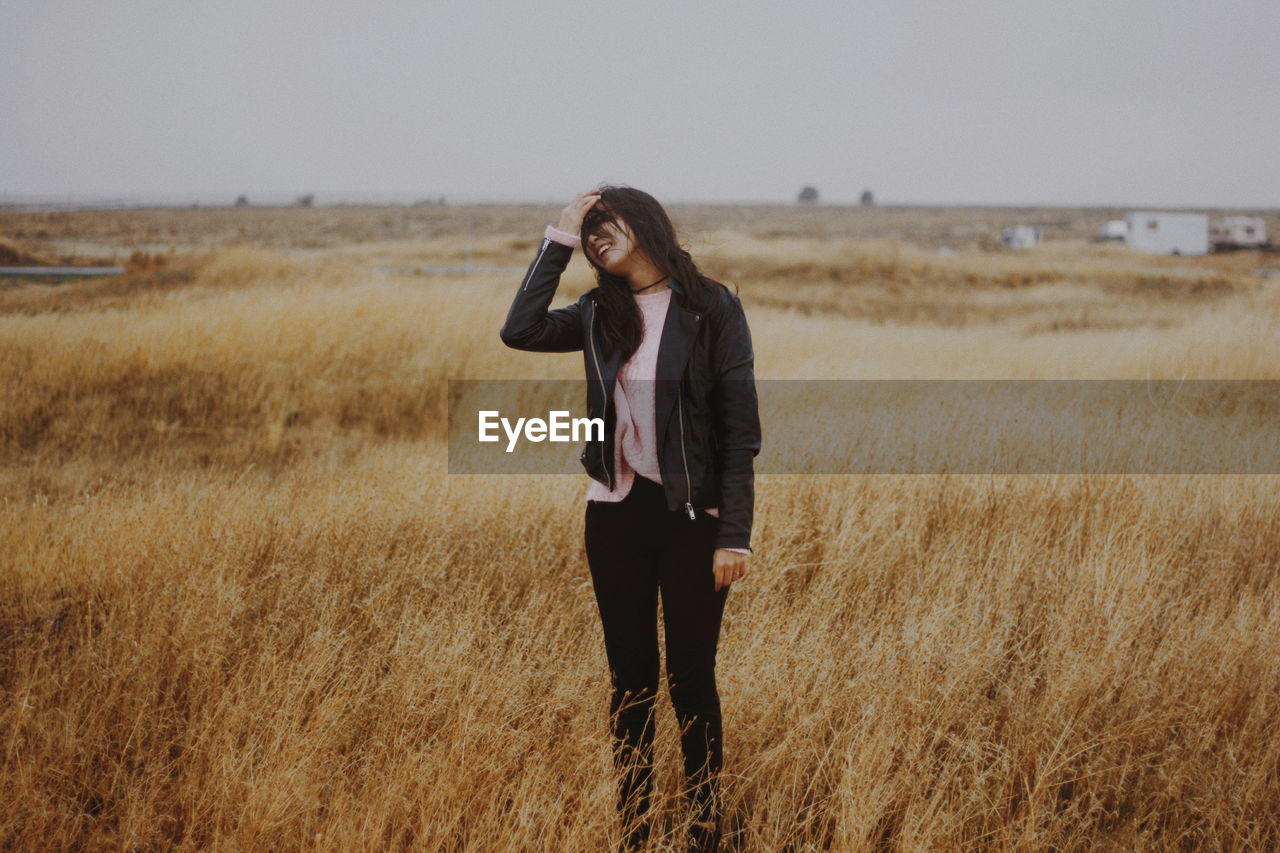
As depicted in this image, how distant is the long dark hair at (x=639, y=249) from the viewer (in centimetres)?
246

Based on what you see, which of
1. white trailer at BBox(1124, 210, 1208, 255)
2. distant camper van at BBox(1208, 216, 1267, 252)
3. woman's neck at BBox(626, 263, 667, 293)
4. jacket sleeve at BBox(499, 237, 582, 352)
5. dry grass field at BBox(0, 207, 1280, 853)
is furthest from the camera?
distant camper van at BBox(1208, 216, 1267, 252)

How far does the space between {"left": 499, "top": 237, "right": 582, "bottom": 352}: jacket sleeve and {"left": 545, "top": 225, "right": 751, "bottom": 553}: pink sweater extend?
8cm

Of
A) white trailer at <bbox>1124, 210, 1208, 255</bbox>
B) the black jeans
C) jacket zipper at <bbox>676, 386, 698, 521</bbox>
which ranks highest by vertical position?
white trailer at <bbox>1124, 210, 1208, 255</bbox>

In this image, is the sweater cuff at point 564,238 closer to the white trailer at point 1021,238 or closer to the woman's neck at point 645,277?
the woman's neck at point 645,277

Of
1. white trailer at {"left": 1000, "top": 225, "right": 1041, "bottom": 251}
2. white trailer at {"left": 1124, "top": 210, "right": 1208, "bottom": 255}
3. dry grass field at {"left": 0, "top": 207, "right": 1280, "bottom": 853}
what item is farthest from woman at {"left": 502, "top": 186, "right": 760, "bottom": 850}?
white trailer at {"left": 1124, "top": 210, "right": 1208, "bottom": 255}

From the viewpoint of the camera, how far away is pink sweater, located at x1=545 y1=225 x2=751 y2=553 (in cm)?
247

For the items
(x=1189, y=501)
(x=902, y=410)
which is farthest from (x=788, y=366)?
(x=1189, y=501)

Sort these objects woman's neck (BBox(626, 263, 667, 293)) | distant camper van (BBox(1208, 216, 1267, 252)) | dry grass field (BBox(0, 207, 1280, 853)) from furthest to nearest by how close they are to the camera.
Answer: distant camper van (BBox(1208, 216, 1267, 252)) → dry grass field (BBox(0, 207, 1280, 853)) → woman's neck (BBox(626, 263, 667, 293))

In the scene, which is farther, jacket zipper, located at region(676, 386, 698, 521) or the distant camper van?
the distant camper van

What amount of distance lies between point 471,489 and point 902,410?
4900 millimetres

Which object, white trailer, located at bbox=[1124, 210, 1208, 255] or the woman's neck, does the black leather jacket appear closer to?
the woman's neck

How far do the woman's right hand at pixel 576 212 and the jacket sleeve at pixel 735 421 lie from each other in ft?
1.65

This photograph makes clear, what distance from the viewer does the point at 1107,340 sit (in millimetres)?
14867

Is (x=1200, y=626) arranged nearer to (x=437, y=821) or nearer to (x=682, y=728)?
(x=682, y=728)
